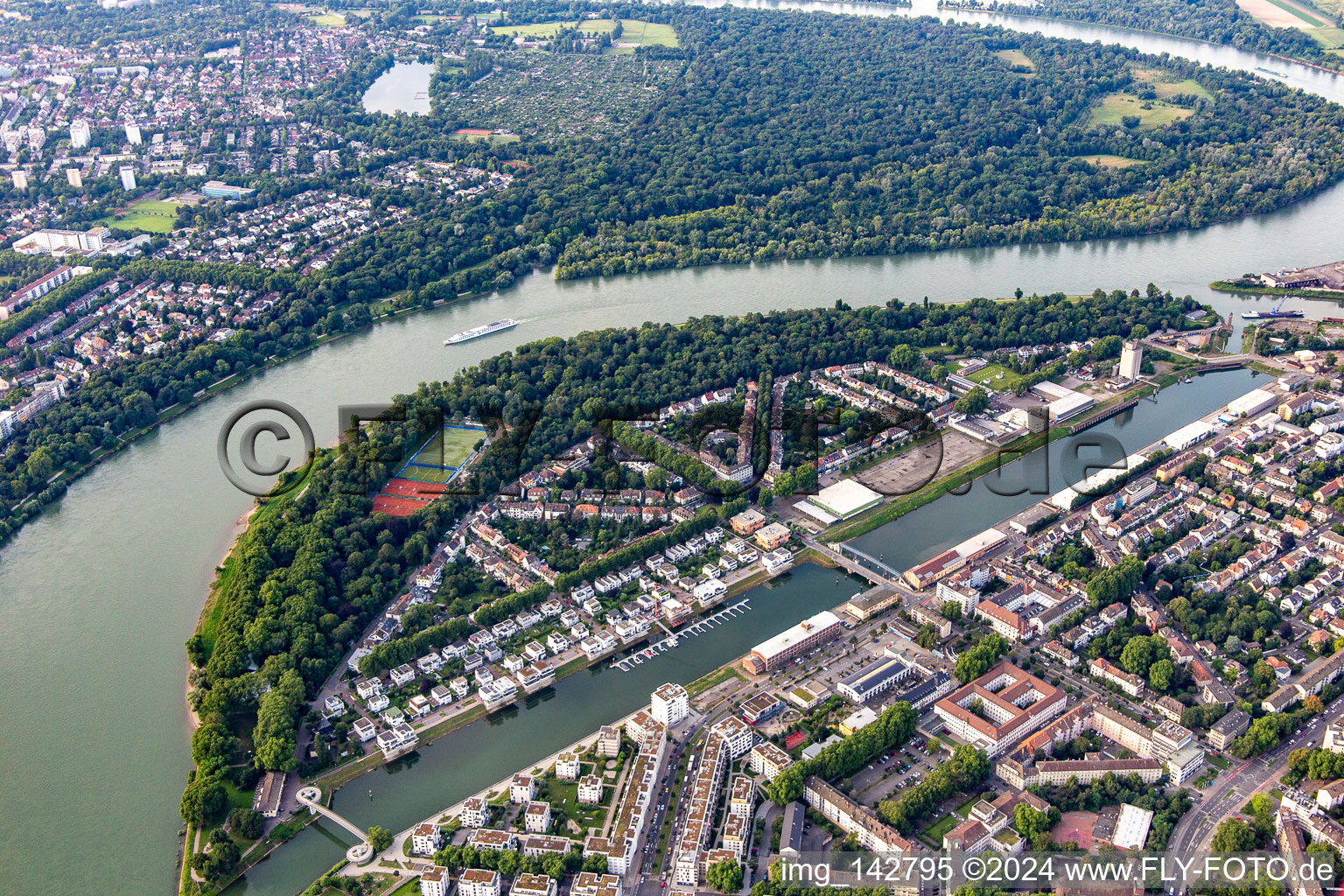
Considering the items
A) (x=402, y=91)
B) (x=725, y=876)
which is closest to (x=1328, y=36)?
(x=402, y=91)

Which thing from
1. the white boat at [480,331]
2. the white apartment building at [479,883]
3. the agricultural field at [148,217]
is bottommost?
the white apartment building at [479,883]

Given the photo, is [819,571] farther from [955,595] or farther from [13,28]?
[13,28]

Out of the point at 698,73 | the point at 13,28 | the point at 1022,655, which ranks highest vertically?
the point at 13,28

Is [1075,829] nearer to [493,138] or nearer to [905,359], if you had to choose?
[905,359]

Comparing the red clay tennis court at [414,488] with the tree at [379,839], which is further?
the red clay tennis court at [414,488]

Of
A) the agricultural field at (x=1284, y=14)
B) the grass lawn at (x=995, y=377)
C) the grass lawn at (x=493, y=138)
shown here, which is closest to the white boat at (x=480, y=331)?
the grass lawn at (x=995, y=377)

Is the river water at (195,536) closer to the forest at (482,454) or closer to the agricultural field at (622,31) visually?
the forest at (482,454)

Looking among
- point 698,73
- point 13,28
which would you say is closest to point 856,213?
point 698,73
